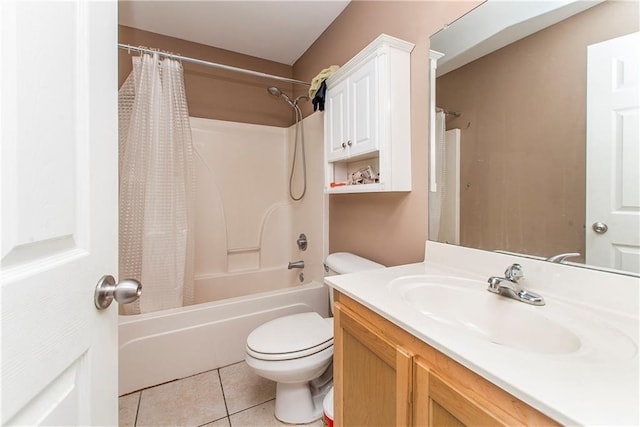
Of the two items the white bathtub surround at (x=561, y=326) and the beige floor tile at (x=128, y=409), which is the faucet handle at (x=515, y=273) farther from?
the beige floor tile at (x=128, y=409)

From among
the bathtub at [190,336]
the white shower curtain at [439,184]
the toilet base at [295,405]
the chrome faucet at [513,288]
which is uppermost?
the white shower curtain at [439,184]

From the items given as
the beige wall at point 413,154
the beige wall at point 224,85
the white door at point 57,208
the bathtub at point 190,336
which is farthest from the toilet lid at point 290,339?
the beige wall at point 224,85

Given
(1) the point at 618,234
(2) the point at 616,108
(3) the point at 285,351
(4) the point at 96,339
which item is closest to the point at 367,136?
(2) the point at 616,108

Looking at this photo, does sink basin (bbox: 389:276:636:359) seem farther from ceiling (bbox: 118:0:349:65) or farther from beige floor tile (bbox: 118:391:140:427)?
ceiling (bbox: 118:0:349:65)

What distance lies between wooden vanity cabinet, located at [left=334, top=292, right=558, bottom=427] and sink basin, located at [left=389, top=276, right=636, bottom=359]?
0.34ft

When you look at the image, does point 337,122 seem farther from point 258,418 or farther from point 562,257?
point 258,418

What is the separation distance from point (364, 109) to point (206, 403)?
1.66 m

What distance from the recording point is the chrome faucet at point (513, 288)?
78cm

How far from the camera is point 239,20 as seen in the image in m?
1.95

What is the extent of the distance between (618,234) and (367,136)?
0.91m

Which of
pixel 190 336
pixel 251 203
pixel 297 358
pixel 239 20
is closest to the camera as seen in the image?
pixel 297 358

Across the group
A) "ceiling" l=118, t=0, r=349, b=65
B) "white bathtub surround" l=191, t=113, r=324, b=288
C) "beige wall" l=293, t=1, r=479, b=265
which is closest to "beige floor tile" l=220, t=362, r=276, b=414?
"white bathtub surround" l=191, t=113, r=324, b=288

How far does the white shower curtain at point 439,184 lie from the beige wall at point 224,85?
174 centimetres

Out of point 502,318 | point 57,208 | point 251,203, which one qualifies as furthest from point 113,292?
point 251,203
